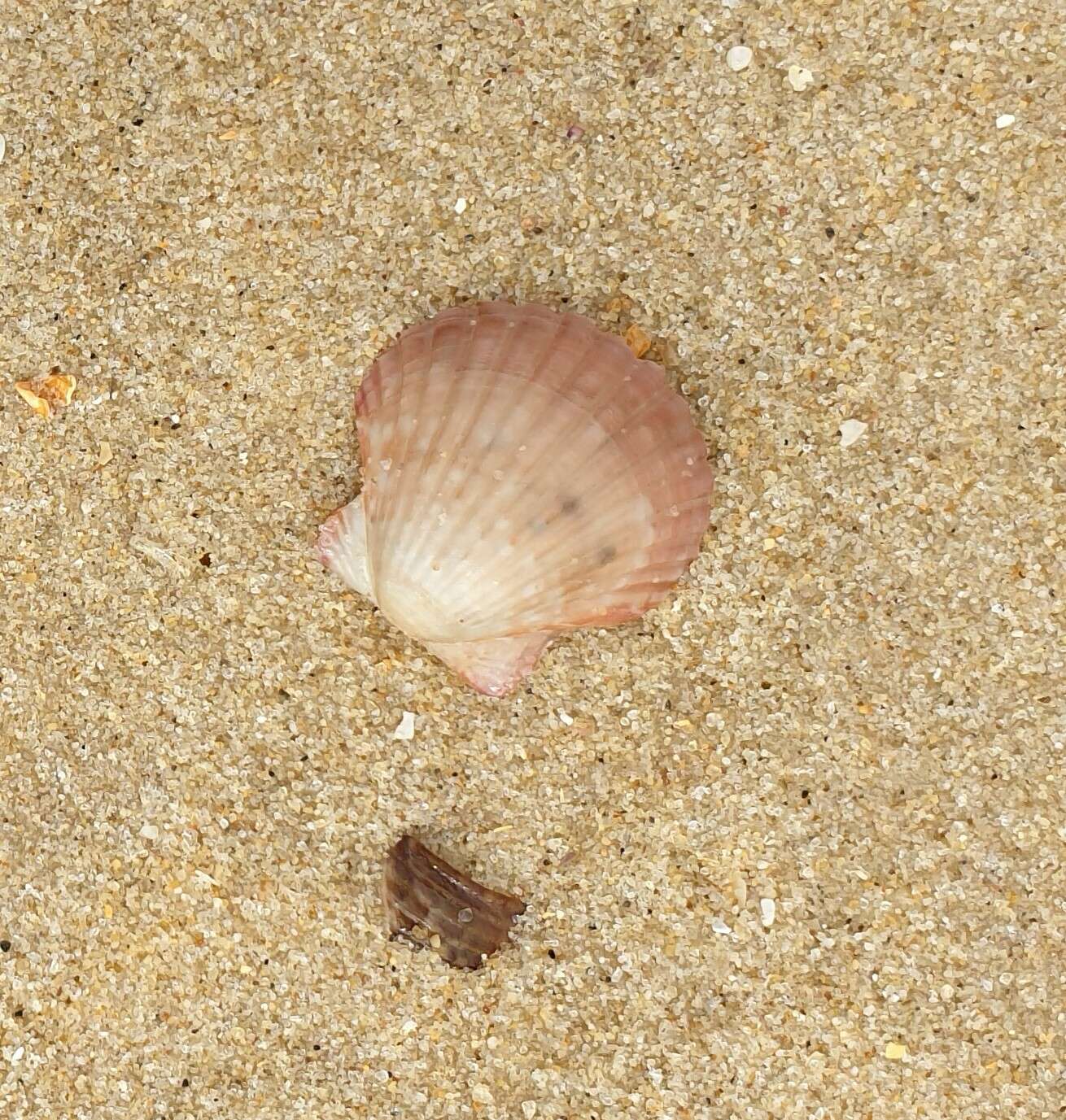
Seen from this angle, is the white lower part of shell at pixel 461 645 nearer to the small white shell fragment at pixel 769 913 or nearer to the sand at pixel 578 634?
the sand at pixel 578 634

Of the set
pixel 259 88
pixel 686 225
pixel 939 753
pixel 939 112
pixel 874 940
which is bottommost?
pixel 874 940

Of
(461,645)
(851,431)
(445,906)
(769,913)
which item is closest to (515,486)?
(461,645)

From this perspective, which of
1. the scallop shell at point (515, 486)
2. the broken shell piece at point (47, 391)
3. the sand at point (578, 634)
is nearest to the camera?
the scallop shell at point (515, 486)

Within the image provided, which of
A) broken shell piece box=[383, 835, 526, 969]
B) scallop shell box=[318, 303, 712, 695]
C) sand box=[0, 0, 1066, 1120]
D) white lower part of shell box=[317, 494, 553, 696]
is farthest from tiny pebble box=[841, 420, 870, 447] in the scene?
broken shell piece box=[383, 835, 526, 969]

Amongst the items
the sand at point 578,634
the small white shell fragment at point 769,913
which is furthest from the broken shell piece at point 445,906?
the small white shell fragment at point 769,913

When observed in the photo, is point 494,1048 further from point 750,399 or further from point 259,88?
point 259,88

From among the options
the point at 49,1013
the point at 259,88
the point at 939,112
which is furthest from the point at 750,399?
the point at 49,1013
